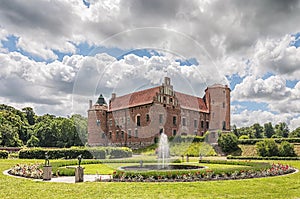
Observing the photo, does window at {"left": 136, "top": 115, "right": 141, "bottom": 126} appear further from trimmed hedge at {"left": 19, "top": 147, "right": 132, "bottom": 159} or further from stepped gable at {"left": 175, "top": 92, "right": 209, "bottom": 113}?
stepped gable at {"left": 175, "top": 92, "right": 209, "bottom": 113}

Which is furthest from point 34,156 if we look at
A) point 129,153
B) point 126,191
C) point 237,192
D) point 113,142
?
point 237,192

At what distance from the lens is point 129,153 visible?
29953mm

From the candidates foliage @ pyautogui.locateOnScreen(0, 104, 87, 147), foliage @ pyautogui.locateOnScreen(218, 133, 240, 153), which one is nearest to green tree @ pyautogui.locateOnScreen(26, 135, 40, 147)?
foliage @ pyautogui.locateOnScreen(0, 104, 87, 147)

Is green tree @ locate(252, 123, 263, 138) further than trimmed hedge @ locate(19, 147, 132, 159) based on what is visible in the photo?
Yes

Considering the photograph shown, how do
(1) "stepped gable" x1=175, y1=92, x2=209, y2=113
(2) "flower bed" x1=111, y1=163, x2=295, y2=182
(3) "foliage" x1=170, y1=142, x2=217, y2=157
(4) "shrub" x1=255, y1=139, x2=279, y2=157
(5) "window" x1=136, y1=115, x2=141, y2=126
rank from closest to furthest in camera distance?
(2) "flower bed" x1=111, y1=163, x2=295, y2=182
(1) "stepped gable" x1=175, y1=92, x2=209, y2=113
(4) "shrub" x1=255, y1=139, x2=279, y2=157
(3) "foliage" x1=170, y1=142, x2=217, y2=157
(5) "window" x1=136, y1=115, x2=141, y2=126

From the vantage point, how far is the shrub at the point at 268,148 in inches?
1147

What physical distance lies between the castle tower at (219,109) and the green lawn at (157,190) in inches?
1210

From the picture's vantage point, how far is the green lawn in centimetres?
845

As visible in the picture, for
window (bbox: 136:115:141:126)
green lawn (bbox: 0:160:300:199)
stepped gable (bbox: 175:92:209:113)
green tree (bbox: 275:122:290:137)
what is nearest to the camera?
green lawn (bbox: 0:160:300:199)

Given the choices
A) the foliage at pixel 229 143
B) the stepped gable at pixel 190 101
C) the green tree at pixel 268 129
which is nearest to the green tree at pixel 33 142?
the foliage at pixel 229 143

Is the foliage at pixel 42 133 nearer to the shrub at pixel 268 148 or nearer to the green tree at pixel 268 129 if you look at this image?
the shrub at pixel 268 148

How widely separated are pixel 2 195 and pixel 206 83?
992 cm

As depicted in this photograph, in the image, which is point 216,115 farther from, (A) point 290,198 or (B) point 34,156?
(A) point 290,198

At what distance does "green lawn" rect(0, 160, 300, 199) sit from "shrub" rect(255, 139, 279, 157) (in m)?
19.2
